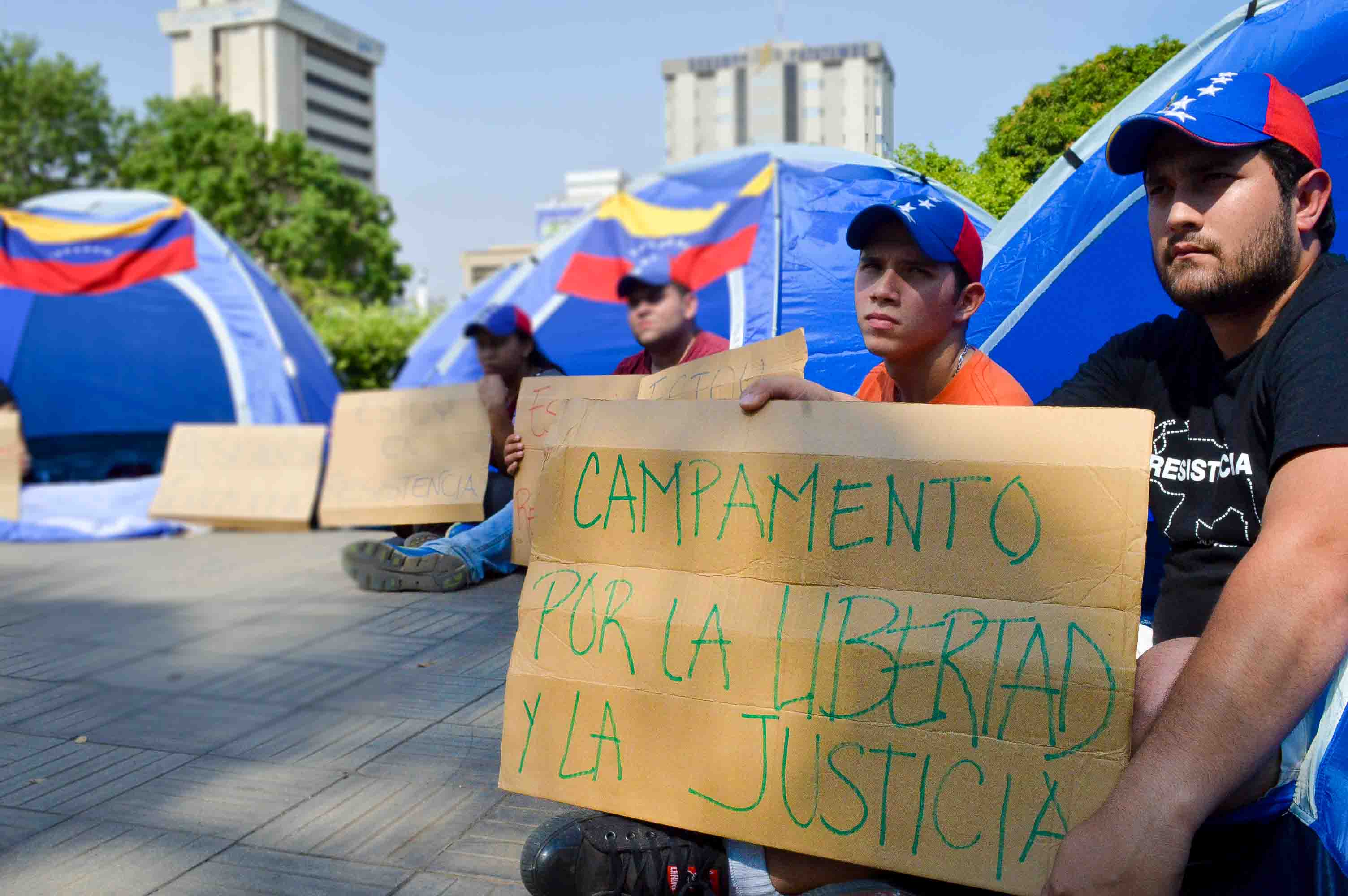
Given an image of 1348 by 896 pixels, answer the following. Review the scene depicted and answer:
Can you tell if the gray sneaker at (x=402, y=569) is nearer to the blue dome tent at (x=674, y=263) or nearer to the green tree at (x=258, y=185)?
the blue dome tent at (x=674, y=263)

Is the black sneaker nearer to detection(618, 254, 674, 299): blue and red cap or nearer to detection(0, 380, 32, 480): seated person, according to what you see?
detection(618, 254, 674, 299): blue and red cap

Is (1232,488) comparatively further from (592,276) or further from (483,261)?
(483,261)

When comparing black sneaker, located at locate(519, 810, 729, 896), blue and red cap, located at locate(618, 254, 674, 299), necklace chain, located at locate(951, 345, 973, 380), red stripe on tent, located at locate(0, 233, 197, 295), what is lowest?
black sneaker, located at locate(519, 810, 729, 896)

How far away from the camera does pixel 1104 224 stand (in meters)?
2.95

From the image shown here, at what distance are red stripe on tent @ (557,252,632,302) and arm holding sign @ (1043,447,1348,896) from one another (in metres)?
7.23

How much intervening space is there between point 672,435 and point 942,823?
2.38 feet

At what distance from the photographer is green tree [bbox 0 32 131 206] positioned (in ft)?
86.1

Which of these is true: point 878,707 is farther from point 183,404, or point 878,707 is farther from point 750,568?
point 183,404

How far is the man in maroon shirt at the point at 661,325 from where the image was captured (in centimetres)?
343

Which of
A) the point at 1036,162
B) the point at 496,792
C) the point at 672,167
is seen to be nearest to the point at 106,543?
the point at 672,167

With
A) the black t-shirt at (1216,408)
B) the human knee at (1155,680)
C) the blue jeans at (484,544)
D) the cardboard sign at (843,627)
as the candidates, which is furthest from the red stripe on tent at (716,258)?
the human knee at (1155,680)

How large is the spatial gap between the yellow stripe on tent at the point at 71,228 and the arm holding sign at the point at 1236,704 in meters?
8.74

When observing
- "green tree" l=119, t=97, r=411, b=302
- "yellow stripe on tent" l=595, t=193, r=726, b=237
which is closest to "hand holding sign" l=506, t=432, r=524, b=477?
"yellow stripe on tent" l=595, t=193, r=726, b=237

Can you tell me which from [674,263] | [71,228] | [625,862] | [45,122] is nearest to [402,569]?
[625,862]
